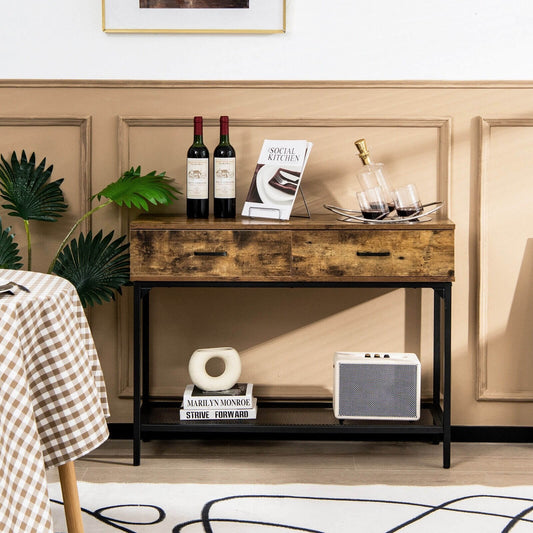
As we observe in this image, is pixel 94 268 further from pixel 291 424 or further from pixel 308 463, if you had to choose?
pixel 308 463

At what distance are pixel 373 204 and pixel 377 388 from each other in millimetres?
668

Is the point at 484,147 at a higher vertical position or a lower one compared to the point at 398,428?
higher

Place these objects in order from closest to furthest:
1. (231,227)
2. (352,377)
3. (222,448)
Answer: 1. (231,227)
2. (352,377)
3. (222,448)

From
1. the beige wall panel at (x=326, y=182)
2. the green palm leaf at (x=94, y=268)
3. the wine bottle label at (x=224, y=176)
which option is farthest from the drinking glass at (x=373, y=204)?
the green palm leaf at (x=94, y=268)

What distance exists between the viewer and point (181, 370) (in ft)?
10.5

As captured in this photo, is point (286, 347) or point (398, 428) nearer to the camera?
point (398, 428)

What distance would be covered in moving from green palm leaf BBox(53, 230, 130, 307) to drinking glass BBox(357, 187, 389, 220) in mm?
897

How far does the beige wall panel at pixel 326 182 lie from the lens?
3.06 metres

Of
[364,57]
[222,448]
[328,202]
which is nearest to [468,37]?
[364,57]

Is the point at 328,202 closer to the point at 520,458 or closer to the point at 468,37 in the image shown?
the point at 468,37

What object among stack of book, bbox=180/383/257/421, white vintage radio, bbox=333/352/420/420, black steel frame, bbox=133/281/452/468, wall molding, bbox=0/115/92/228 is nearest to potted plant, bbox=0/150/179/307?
wall molding, bbox=0/115/92/228

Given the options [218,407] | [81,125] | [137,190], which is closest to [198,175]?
[137,190]

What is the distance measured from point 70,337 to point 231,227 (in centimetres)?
106

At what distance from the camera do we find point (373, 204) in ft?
9.14
